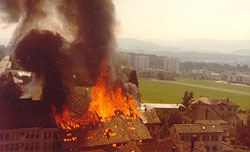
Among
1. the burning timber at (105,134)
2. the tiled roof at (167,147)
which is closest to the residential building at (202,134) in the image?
the burning timber at (105,134)

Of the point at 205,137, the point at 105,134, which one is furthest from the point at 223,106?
the point at 105,134

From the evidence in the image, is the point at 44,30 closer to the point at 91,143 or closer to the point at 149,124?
the point at 91,143

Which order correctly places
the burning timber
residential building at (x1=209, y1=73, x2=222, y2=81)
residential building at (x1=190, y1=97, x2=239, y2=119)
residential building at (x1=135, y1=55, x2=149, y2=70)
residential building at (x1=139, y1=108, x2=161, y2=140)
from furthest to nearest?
residential building at (x1=135, y1=55, x2=149, y2=70)
residential building at (x1=209, y1=73, x2=222, y2=81)
residential building at (x1=190, y1=97, x2=239, y2=119)
residential building at (x1=139, y1=108, x2=161, y2=140)
the burning timber

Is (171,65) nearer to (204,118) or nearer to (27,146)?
(204,118)

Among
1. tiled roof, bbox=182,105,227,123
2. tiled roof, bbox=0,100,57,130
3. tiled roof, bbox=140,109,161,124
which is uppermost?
tiled roof, bbox=0,100,57,130

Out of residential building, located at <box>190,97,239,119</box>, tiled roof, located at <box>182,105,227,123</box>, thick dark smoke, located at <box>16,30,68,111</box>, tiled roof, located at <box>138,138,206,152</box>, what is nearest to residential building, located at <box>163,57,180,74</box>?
residential building, located at <box>190,97,239,119</box>

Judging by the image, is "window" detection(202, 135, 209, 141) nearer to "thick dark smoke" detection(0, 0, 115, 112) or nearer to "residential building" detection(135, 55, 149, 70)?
"thick dark smoke" detection(0, 0, 115, 112)
